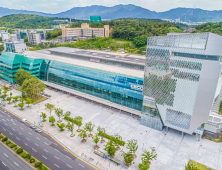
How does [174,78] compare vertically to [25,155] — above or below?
above

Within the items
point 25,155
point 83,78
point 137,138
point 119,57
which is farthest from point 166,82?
point 25,155

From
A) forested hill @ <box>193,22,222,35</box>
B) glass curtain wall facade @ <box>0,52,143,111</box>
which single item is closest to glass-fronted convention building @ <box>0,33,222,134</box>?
glass curtain wall facade @ <box>0,52,143,111</box>

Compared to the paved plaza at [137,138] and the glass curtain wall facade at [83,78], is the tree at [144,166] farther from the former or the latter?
the glass curtain wall facade at [83,78]

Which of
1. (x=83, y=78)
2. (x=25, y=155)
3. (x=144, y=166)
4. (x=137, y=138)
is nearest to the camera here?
(x=144, y=166)

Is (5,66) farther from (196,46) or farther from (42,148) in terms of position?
(196,46)

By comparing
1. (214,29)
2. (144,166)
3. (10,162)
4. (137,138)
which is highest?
(214,29)

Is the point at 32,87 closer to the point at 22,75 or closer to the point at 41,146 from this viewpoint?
the point at 22,75

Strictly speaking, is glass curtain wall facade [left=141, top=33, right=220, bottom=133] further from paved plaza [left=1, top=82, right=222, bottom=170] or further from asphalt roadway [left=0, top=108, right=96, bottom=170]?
asphalt roadway [left=0, top=108, right=96, bottom=170]

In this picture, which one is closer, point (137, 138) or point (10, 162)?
point (10, 162)
